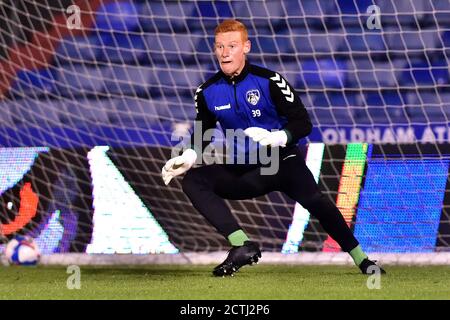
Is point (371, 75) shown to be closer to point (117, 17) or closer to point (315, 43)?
point (315, 43)

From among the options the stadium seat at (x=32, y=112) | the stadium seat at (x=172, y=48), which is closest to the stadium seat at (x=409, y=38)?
the stadium seat at (x=172, y=48)

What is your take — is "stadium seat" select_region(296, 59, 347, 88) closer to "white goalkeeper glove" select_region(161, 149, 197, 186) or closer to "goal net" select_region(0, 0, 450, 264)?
"goal net" select_region(0, 0, 450, 264)

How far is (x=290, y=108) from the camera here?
5.71 m

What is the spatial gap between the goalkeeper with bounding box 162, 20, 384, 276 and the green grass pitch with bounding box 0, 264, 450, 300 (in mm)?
284

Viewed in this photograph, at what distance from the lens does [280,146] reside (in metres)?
5.70

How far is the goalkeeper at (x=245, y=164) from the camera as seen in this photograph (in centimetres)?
571

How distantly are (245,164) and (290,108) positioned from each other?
15.6 inches

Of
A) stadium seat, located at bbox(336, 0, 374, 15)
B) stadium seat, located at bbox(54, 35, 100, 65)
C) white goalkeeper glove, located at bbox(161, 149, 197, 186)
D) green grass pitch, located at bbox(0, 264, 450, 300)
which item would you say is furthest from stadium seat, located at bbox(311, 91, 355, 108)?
white goalkeeper glove, located at bbox(161, 149, 197, 186)

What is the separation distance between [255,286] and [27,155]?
303 centimetres

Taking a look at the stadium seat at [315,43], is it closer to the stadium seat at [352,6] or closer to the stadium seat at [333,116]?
the stadium seat at [352,6]

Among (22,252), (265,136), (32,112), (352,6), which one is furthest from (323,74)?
(265,136)

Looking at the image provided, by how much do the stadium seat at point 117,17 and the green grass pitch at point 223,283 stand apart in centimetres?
283

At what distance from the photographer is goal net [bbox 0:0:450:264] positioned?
7.68 metres
